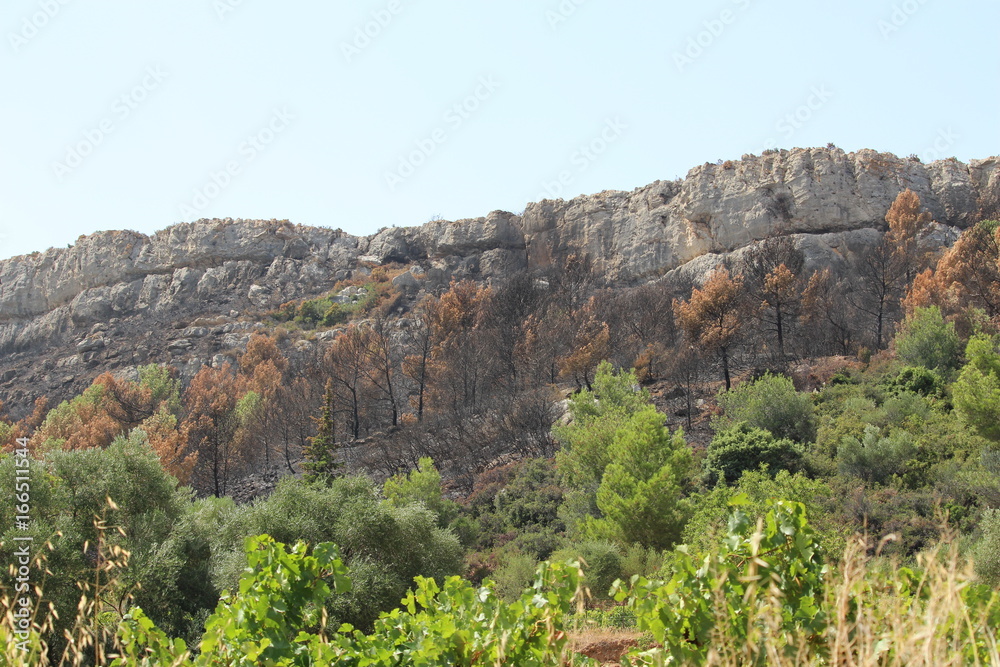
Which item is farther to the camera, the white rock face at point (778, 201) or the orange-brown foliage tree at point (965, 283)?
the white rock face at point (778, 201)

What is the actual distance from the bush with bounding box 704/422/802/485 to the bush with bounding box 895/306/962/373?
1111 cm

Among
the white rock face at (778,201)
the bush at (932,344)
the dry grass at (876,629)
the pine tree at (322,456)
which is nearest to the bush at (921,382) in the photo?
the bush at (932,344)

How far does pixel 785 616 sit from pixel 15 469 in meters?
16.9

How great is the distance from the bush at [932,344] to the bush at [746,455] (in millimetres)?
11109

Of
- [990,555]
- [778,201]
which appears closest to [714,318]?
[990,555]

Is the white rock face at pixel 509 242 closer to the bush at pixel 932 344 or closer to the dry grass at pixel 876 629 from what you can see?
the bush at pixel 932 344

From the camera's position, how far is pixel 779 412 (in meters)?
27.5

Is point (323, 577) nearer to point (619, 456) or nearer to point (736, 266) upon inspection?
point (619, 456)

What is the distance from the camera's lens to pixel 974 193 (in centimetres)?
5509

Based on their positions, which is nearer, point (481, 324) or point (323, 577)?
point (323, 577)

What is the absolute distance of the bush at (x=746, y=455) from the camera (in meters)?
23.2

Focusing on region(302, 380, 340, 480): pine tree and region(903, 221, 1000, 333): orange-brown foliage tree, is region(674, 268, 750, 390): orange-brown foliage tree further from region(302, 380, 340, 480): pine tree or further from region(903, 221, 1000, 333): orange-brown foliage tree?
region(302, 380, 340, 480): pine tree

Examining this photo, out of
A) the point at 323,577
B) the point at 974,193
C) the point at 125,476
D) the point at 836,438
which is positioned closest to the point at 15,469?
the point at 125,476

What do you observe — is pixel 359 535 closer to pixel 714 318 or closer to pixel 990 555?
pixel 990 555
